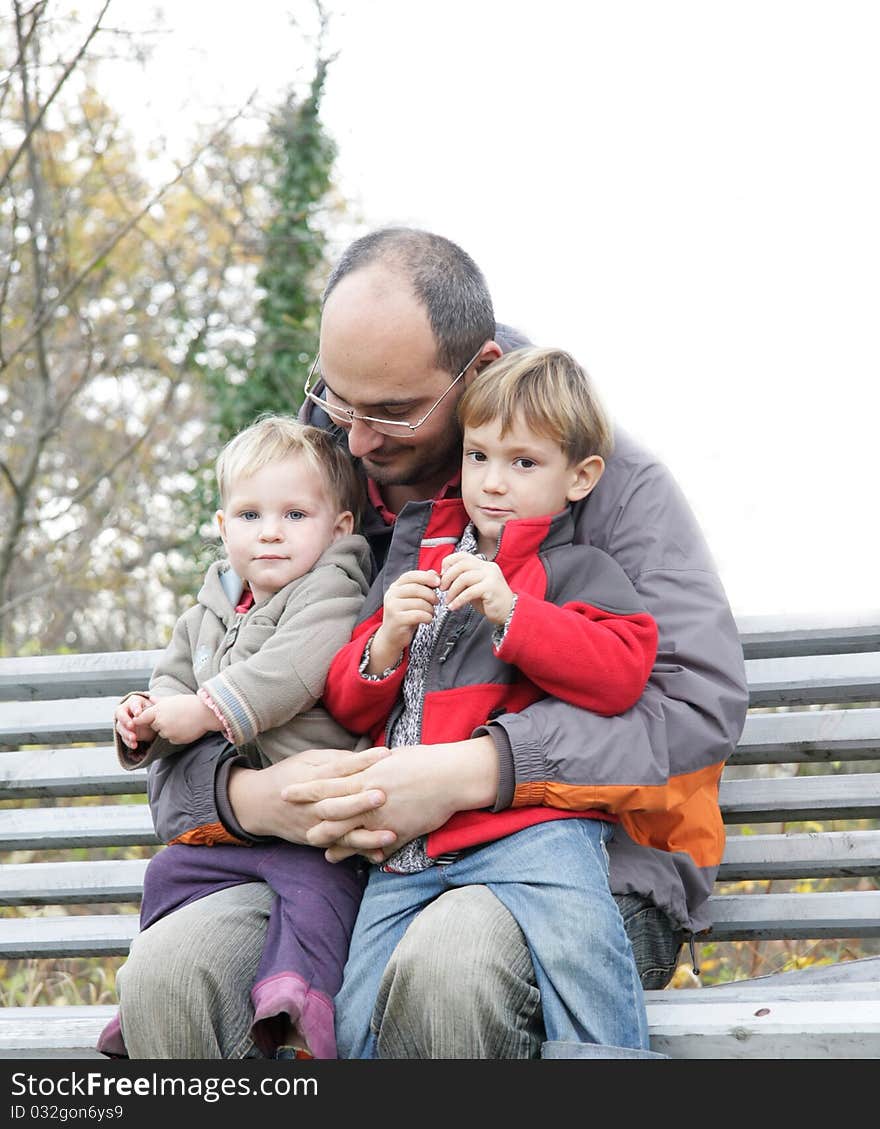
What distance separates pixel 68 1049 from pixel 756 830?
3279mm

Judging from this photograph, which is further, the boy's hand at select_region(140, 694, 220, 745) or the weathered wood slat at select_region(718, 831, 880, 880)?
the weathered wood slat at select_region(718, 831, 880, 880)

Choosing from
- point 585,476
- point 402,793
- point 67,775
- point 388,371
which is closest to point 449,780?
point 402,793

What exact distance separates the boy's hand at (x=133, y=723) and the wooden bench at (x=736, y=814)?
50 cm

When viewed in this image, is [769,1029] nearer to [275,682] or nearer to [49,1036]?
[275,682]

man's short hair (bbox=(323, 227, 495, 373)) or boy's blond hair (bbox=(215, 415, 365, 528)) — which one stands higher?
man's short hair (bbox=(323, 227, 495, 373))

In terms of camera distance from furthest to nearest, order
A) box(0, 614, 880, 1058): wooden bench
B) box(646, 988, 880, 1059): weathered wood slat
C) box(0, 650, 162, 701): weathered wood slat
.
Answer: box(0, 650, 162, 701): weathered wood slat
box(0, 614, 880, 1058): wooden bench
box(646, 988, 880, 1059): weathered wood slat

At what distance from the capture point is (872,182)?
8.87m

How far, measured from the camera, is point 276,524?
259 cm

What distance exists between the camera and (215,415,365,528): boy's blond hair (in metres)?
2.63

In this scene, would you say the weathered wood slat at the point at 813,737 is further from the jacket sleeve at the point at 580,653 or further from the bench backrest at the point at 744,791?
the jacket sleeve at the point at 580,653

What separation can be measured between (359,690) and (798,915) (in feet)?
3.34

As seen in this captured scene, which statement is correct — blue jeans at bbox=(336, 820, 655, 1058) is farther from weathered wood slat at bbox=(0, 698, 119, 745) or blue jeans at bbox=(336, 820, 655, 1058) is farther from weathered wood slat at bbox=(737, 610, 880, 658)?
weathered wood slat at bbox=(0, 698, 119, 745)

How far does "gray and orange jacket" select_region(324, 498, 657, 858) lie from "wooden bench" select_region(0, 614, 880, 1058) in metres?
0.45

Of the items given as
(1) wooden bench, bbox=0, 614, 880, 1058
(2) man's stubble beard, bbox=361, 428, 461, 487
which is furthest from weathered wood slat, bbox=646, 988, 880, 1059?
(2) man's stubble beard, bbox=361, 428, 461, 487
